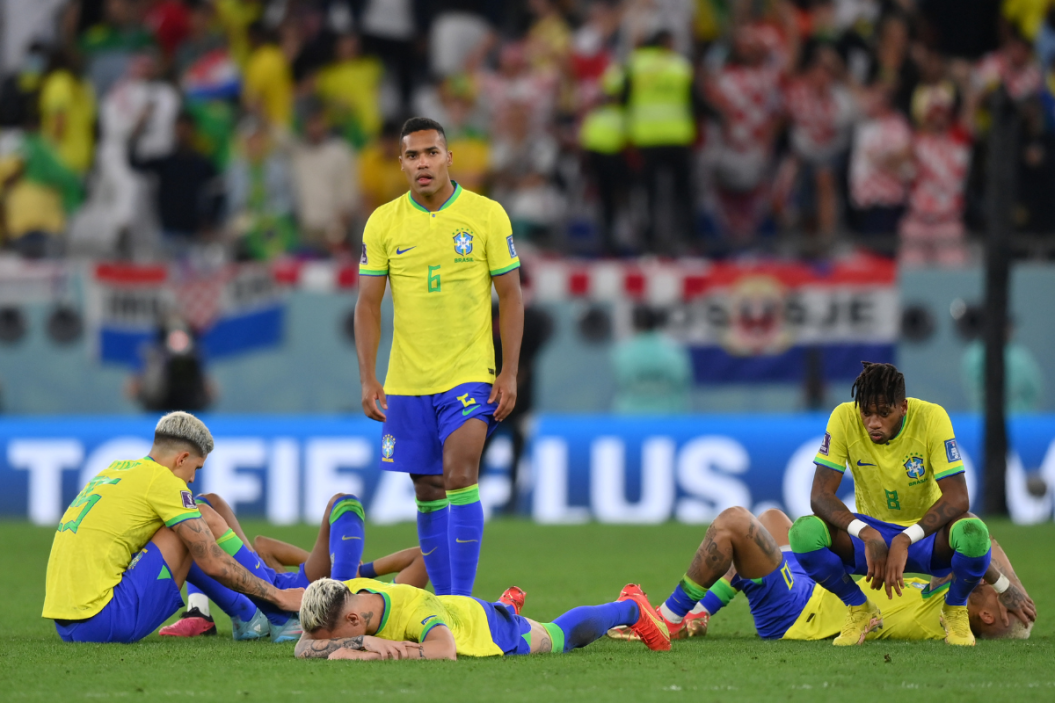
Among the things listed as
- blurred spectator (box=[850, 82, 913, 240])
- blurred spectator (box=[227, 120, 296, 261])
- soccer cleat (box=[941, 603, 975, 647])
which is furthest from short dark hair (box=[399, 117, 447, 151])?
blurred spectator (box=[227, 120, 296, 261])

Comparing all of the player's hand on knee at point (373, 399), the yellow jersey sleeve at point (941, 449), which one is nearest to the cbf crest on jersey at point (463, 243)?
the player's hand on knee at point (373, 399)

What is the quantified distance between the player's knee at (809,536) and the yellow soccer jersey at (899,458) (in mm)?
310

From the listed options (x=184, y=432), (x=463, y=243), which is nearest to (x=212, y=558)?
(x=184, y=432)

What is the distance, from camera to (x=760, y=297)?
15398mm

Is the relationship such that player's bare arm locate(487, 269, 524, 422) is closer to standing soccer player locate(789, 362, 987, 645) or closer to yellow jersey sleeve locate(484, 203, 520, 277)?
yellow jersey sleeve locate(484, 203, 520, 277)

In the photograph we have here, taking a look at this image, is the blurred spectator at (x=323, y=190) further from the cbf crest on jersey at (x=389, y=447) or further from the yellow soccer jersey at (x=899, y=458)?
the yellow soccer jersey at (x=899, y=458)

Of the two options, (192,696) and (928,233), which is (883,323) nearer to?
(928,233)

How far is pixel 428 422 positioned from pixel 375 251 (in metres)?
0.85

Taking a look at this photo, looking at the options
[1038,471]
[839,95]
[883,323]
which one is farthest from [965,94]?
[1038,471]

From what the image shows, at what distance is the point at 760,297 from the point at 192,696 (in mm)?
10529

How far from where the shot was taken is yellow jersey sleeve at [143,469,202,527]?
6863 millimetres

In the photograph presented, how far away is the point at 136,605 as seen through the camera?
6.94 metres

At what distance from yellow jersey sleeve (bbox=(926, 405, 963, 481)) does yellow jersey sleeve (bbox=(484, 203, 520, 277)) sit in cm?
206

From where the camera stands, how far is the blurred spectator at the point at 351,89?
1753 cm
